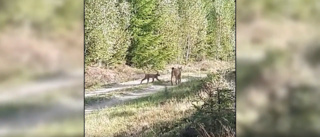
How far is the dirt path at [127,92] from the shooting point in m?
3.27

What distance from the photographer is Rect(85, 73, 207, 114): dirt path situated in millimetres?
3268

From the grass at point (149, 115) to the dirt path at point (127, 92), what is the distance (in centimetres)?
3

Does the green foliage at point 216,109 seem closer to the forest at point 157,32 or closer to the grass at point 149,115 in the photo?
the grass at point 149,115

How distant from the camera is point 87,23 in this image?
3.25 meters

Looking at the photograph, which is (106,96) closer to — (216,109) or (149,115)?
(149,115)

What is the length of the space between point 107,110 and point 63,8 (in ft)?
2.52

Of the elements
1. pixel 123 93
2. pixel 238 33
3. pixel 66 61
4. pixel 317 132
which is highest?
pixel 238 33

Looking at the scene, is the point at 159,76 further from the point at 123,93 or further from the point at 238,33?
the point at 238,33

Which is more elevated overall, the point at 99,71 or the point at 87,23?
the point at 87,23

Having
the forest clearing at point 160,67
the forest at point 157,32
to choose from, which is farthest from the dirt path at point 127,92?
the forest at point 157,32

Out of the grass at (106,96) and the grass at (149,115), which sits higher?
the grass at (106,96)

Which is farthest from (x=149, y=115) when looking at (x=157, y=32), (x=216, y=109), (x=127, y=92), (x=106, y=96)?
(x=157, y=32)

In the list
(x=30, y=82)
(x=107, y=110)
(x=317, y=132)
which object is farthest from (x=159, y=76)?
(x=317, y=132)

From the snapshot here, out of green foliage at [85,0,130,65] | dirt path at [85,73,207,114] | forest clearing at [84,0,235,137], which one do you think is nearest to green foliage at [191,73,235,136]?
forest clearing at [84,0,235,137]
